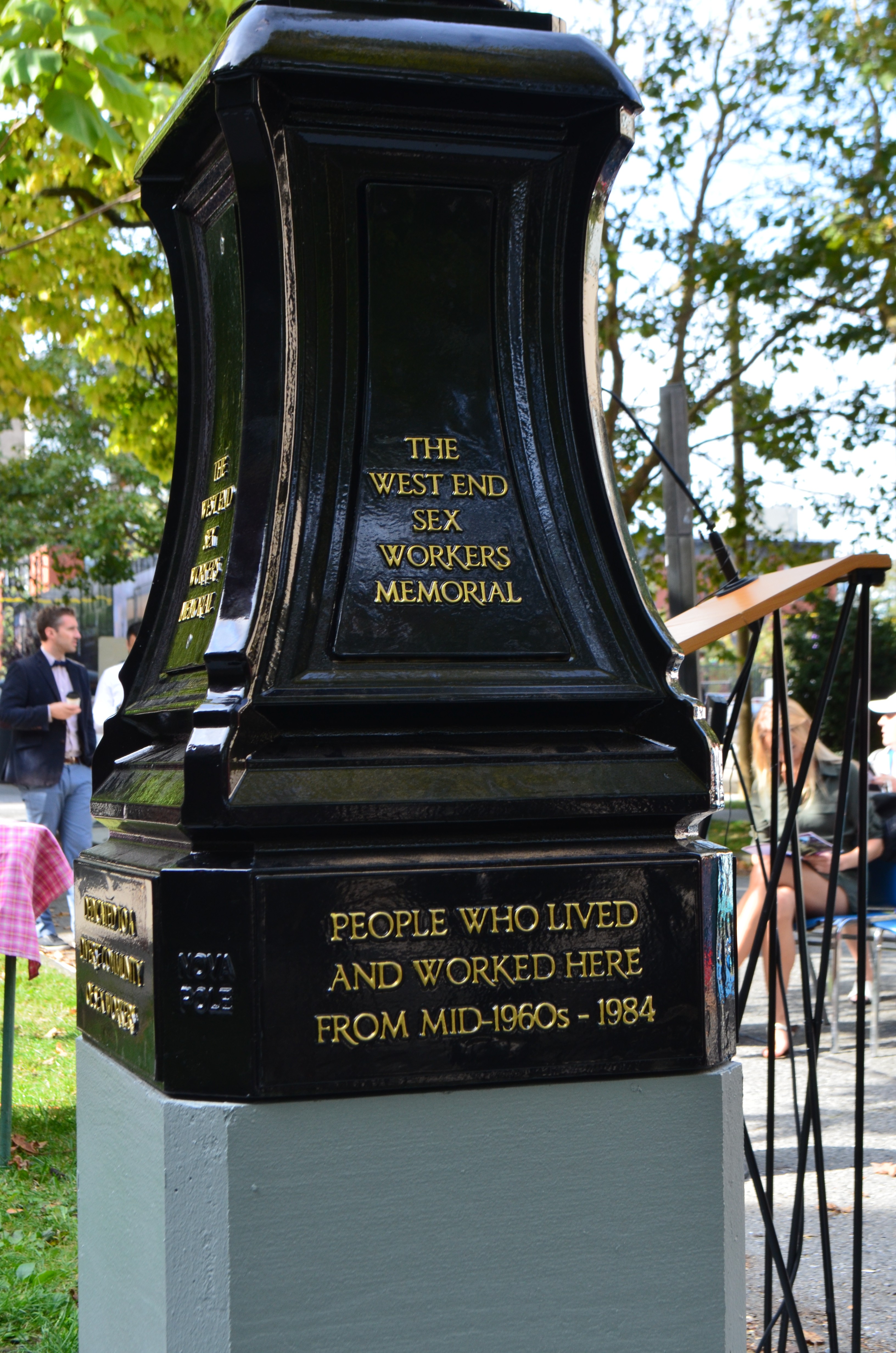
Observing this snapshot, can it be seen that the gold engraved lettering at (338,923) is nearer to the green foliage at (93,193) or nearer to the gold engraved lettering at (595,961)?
the gold engraved lettering at (595,961)

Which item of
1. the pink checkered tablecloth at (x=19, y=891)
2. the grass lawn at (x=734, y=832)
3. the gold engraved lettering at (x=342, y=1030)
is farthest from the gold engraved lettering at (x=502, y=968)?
the grass lawn at (x=734, y=832)

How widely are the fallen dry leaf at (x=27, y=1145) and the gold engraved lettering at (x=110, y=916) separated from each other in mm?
3023

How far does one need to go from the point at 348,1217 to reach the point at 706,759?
84 cm

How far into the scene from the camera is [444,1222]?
187 cm

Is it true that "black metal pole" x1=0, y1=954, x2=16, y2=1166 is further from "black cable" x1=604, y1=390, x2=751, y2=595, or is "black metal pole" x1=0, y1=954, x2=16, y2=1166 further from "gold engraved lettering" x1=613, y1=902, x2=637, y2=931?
"gold engraved lettering" x1=613, y1=902, x2=637, y2=931

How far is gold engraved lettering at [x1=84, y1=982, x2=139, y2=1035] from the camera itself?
2.06 m

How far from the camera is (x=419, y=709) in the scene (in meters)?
2.03

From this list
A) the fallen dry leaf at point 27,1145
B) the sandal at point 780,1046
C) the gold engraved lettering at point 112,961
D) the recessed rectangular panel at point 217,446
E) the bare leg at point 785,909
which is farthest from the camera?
the bare leg at point 785,909

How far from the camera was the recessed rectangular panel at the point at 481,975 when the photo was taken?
187 cm

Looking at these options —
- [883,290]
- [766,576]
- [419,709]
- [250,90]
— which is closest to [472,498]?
[419,709]

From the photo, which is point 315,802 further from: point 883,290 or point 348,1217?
point 883,290

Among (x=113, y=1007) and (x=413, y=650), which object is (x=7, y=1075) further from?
(x=413, y=650)

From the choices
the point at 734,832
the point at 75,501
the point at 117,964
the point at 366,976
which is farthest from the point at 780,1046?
the point at 75,501

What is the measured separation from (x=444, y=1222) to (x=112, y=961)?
0.70 m
